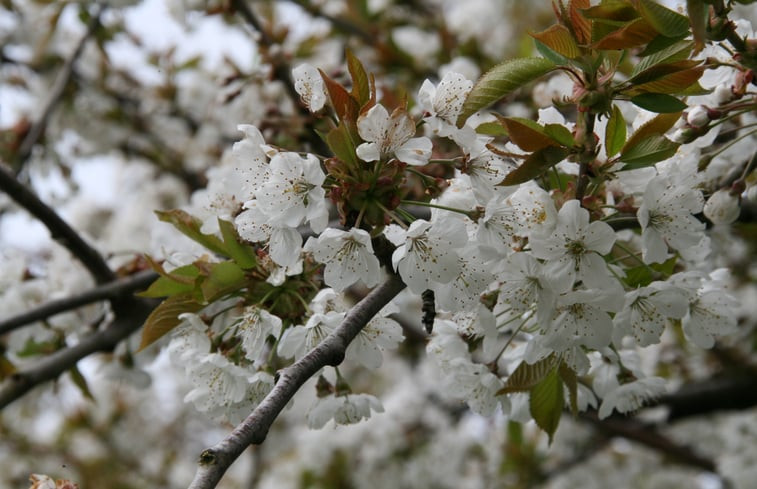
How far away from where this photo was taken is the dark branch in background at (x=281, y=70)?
2.80 meters

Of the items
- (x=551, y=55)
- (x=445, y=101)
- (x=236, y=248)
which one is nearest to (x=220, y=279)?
(x=236, y=248)

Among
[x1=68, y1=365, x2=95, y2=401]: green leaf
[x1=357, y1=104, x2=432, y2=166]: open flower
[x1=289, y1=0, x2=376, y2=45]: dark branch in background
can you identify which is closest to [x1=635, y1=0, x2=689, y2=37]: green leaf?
[x1=357, y1=104, x2=432, y2=166]: open flower

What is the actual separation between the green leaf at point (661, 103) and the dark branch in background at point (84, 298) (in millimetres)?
1566

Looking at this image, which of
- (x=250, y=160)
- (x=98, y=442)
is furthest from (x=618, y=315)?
(x=98, y=442)

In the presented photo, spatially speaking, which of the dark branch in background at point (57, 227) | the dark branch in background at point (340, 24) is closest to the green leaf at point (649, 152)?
the dark branch in background at point (57, 227)

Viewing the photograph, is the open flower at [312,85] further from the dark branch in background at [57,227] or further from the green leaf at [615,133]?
the dark branch in background at [57,227]

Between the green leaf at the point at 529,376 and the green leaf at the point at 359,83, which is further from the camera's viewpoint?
the green leaf at the point at 529,376

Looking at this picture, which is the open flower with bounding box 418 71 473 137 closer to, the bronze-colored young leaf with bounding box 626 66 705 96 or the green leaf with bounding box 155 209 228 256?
the bronze-colored young leaf with bounding box 626 66 705 96

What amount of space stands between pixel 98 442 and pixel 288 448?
7.17 feet

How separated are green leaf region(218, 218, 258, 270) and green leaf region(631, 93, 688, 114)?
835mm

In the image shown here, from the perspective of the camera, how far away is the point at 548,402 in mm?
1609

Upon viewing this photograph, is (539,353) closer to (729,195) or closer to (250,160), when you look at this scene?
(729,195)

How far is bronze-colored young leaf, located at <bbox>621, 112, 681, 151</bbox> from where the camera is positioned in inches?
53.7

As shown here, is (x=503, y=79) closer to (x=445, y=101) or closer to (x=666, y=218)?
(x=445, y=101)
